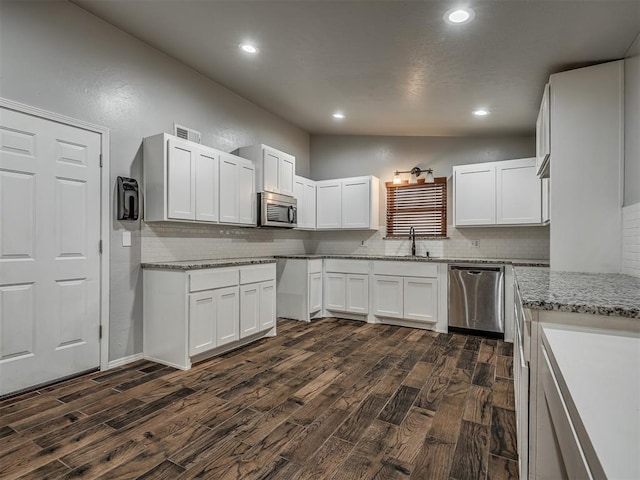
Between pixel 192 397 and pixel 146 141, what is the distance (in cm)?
230

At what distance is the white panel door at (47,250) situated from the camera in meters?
2.50

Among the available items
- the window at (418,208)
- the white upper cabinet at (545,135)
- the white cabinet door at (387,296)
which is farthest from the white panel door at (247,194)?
the white upper cabinet at (545,135)

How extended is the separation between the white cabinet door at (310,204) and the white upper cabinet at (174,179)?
2070 mm

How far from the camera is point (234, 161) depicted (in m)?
3.97

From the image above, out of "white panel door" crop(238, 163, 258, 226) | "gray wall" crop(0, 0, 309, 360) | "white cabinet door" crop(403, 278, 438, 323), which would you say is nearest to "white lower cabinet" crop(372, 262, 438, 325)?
"white cabinet door" crop(403, 278, 438, 323)

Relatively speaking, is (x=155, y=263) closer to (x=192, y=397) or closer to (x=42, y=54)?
(x=192, y=397)

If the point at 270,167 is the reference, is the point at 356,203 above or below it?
below

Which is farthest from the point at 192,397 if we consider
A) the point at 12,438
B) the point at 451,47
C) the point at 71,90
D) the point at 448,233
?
the point at 448,233

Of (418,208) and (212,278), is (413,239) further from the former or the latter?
(212,278)

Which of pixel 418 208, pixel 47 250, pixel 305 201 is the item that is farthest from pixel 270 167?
pixel 47 250

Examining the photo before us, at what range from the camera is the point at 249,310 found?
3.75 meters

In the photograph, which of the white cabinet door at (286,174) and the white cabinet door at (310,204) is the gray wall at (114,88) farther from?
the white cabinet door at (310,204)

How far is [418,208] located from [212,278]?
329 cm

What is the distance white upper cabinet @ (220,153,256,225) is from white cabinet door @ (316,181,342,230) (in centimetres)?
155
